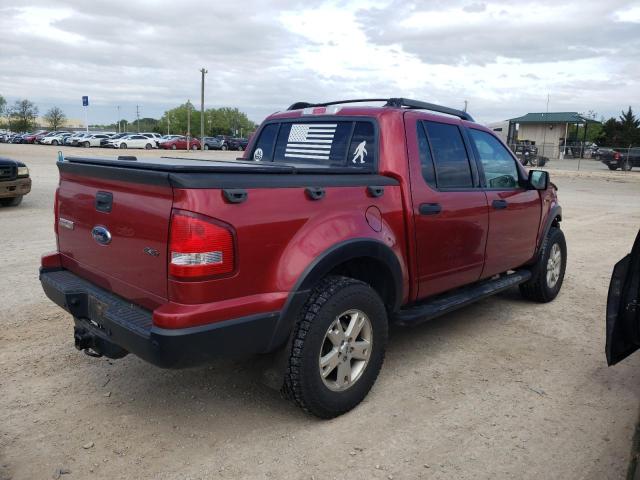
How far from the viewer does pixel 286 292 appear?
114 inches

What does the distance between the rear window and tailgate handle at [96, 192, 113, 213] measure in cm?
162

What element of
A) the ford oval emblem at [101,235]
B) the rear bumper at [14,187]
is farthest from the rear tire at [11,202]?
the ford oval emblem at [101,235]

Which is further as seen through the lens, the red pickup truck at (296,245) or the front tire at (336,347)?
the front tire at (336,347)

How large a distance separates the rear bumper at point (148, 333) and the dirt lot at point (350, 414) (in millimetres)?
529

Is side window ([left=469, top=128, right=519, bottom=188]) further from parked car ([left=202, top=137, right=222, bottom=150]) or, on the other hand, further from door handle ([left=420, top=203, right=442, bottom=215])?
parked car ([left=202, top=137, right=222, bottom=150])

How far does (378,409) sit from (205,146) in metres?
51.5

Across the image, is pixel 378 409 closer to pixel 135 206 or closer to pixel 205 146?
pixel 135 206

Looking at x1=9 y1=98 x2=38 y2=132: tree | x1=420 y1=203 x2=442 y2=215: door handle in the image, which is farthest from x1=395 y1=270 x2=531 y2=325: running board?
x1=9 y1=98 x2=38 y2=132: tree

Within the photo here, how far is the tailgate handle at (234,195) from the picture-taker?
2.64 metres

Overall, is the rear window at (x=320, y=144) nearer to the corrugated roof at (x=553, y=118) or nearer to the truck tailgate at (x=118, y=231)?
the truck tailgate at (x=118, y=231)

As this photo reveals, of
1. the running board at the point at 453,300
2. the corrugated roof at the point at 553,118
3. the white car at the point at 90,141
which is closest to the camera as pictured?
the running board at the point at 453,300

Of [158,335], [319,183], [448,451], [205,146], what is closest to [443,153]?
[319,183]

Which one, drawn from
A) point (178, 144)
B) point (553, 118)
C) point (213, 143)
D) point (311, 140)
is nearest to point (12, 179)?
point (311, 140)

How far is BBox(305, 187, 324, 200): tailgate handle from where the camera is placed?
3.02 m
